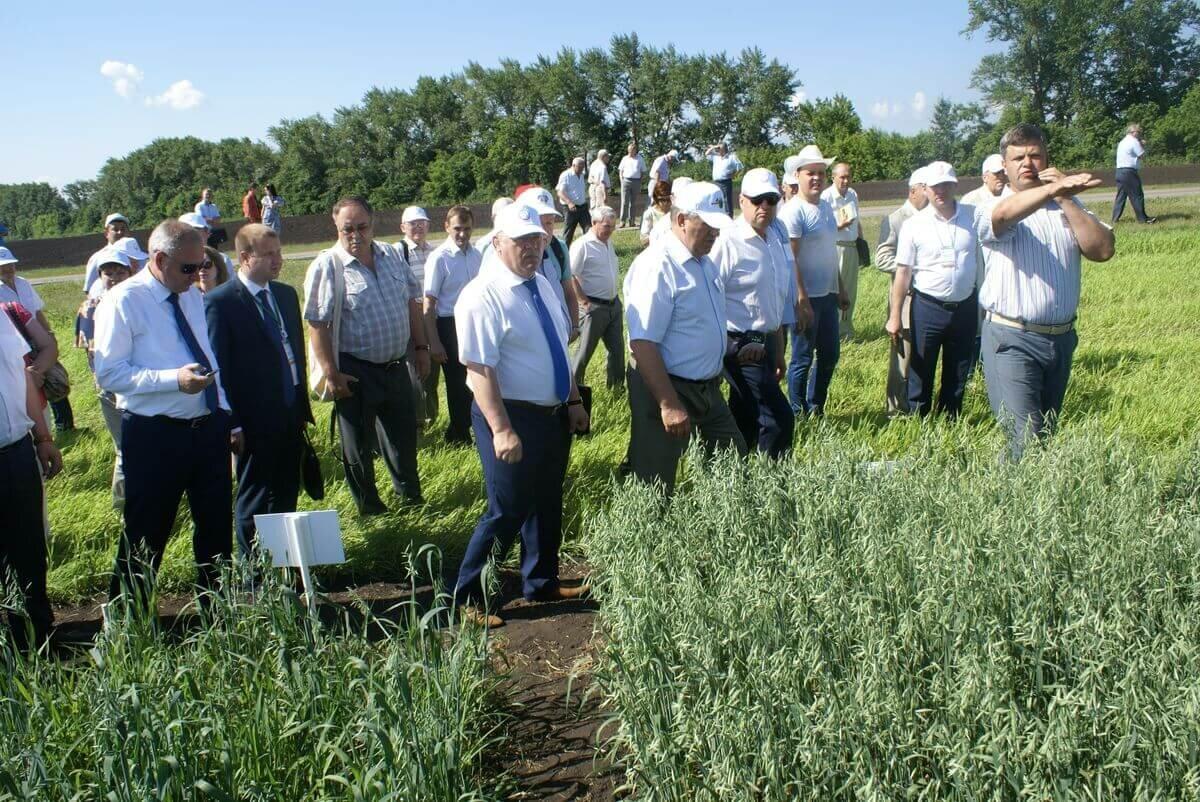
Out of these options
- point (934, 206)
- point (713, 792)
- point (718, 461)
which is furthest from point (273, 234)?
point (934, 206)

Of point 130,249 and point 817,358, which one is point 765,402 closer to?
point 817,358

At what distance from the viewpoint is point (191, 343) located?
4.29 m

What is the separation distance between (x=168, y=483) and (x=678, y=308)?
2.33 metres

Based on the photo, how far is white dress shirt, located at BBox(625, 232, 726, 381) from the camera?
4480 millimetres

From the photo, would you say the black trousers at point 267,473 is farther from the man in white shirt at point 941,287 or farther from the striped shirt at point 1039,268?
the man in white shirt at point 941,287

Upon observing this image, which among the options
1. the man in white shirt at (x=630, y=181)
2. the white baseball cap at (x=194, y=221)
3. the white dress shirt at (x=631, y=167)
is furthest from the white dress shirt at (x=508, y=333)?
the white dress shirt at (x=631, y=167)

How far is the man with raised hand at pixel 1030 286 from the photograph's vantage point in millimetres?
4559

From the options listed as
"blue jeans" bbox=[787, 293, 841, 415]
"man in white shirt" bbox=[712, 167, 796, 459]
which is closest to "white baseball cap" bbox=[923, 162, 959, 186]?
"blue jeans" bbox=[787, 293, 841, 415]

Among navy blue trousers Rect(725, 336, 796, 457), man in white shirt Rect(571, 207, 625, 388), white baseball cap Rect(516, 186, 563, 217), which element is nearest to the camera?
white baseball cap Rect(516, 186, 563, 217)

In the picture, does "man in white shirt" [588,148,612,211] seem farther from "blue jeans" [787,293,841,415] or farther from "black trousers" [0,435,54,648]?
"black trousers" [0,435,54,648]

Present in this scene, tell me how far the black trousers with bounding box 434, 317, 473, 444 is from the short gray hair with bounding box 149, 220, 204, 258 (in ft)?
8.63

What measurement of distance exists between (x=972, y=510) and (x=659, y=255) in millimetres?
1764

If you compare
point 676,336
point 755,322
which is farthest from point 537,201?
point 755,322

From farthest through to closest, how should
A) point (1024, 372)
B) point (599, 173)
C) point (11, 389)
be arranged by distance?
point (599, 173), point (1024, 372), point (11, 389)
